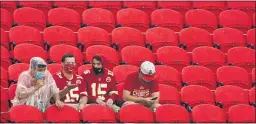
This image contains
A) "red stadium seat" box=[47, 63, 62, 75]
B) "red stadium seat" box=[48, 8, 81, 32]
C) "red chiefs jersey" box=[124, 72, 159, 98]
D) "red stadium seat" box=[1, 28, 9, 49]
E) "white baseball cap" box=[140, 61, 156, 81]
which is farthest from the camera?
"red stadium seat" box=[48, 8, 81, 32]

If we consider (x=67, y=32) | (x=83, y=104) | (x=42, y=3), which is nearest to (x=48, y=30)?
(x=67, y=32)

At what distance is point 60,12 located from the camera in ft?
31.2

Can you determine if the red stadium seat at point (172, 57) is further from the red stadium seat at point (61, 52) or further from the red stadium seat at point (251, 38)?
the red stadium seat at point (251, 38)

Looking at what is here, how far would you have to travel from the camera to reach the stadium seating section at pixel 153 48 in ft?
25.2

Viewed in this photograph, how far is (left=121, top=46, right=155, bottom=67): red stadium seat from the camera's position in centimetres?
895

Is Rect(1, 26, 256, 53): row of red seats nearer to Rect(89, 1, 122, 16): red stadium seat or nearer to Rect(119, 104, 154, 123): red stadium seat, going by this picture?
Rect(89, 1, 122, 16): red stadium seat

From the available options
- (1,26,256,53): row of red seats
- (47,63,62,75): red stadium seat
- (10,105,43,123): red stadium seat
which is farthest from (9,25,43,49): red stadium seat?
(10,105,43,123): red stadium seat

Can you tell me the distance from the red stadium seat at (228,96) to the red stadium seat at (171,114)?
90 centimetres

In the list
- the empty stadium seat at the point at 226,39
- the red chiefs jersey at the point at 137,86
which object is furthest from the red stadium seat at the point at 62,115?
the empty stadium seat at the point at 226,39

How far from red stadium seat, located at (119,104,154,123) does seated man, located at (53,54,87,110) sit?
46 centimetres

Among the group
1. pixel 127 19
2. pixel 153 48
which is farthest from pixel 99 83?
pixel 127 19

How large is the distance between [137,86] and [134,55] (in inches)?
43.4

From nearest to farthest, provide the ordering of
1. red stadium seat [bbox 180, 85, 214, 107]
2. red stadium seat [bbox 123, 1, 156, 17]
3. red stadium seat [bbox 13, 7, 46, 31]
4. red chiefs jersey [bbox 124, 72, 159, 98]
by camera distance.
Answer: red chiefs jersey [bbox 124, 72, 159, 98] → red stadium seat [bbox 180, 85, 214, 107] → red stadium seat [bbox 13, 7, 46, 31] → red stadium seat [bbox 123, 1, 156, 17]

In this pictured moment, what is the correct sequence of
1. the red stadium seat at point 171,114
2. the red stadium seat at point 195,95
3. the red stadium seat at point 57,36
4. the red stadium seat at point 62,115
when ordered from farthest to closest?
1. the red stadium seat at point 57,36
2. the red stadium seat at point 195,95
3. the red stadium seat at point 171,114
4. the red stadium seat at point 62,115
